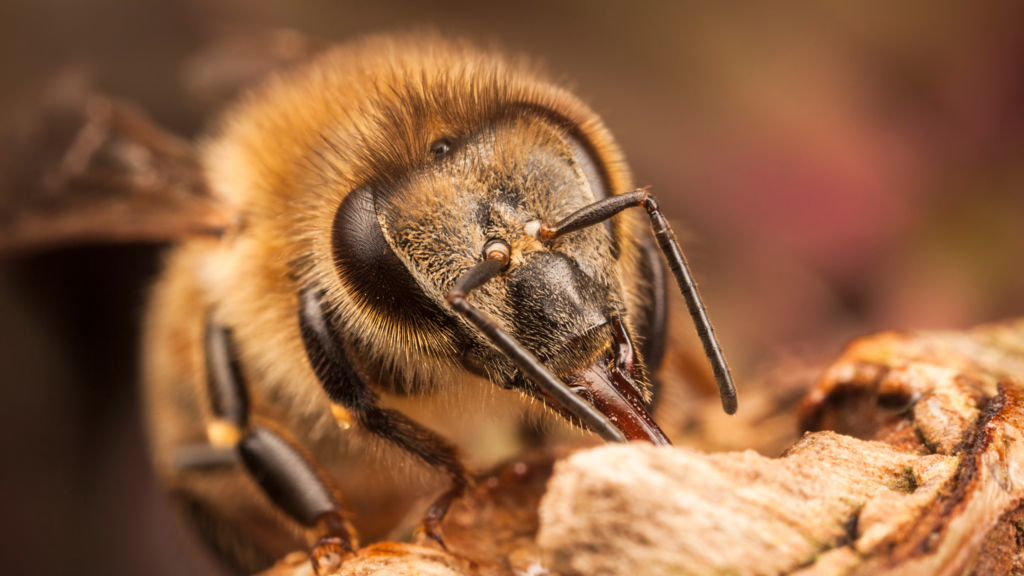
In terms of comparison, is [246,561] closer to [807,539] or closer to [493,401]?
[493,401]

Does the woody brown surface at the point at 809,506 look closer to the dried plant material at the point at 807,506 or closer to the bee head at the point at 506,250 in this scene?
the dried plant material at the point at 807,506

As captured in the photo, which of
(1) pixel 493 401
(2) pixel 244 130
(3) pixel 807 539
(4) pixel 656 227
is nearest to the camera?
(3) pixel 807 539

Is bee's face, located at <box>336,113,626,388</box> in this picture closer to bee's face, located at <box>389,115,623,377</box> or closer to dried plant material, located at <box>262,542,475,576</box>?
bee's face, located at <box>389,115,623,377</box>

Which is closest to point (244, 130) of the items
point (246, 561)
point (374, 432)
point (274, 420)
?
point (274, 420)

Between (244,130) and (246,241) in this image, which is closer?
(246,241)

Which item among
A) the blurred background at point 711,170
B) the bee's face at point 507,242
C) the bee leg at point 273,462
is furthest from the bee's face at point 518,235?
the blurred background at point 711,170

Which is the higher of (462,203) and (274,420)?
(462,203)

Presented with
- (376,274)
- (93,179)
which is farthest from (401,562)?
(93,179)
